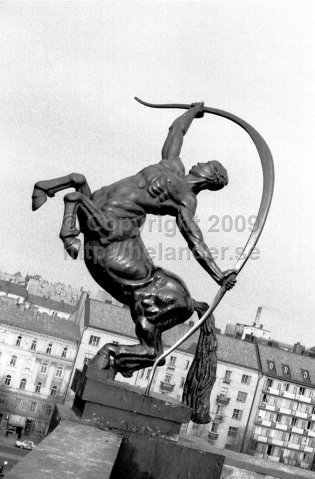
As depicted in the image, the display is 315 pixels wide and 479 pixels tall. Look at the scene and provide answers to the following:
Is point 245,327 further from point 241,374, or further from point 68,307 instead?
point 241,374

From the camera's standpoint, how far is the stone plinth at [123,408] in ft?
16.5

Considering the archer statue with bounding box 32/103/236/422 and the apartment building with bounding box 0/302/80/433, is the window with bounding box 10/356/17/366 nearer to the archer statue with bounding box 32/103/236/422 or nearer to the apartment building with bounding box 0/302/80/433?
the apartment building with bounding box 0/302/80/433

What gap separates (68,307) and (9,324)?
32.4 m

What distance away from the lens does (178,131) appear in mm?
6352

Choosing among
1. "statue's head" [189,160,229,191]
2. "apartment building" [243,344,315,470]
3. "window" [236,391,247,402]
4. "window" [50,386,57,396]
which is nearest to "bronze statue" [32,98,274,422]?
"statue's head" [189,160,229,191]

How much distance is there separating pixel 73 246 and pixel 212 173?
150 cm

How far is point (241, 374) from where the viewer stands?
53.4 meters

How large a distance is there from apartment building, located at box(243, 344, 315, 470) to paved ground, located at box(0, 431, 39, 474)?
18089 millimetres

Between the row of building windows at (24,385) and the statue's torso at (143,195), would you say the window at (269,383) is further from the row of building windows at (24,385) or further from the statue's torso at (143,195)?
the statue's torso at (143,195)

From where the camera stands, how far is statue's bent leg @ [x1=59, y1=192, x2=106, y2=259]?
5195 millimetres

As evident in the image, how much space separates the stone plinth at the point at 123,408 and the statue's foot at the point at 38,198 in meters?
1.38

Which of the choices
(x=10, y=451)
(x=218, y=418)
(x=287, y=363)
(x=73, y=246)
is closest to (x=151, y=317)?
(x=73, y=246)

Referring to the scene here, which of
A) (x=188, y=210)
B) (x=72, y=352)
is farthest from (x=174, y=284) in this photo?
(x=72, y=352)

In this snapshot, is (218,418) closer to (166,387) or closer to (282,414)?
(166,387)
